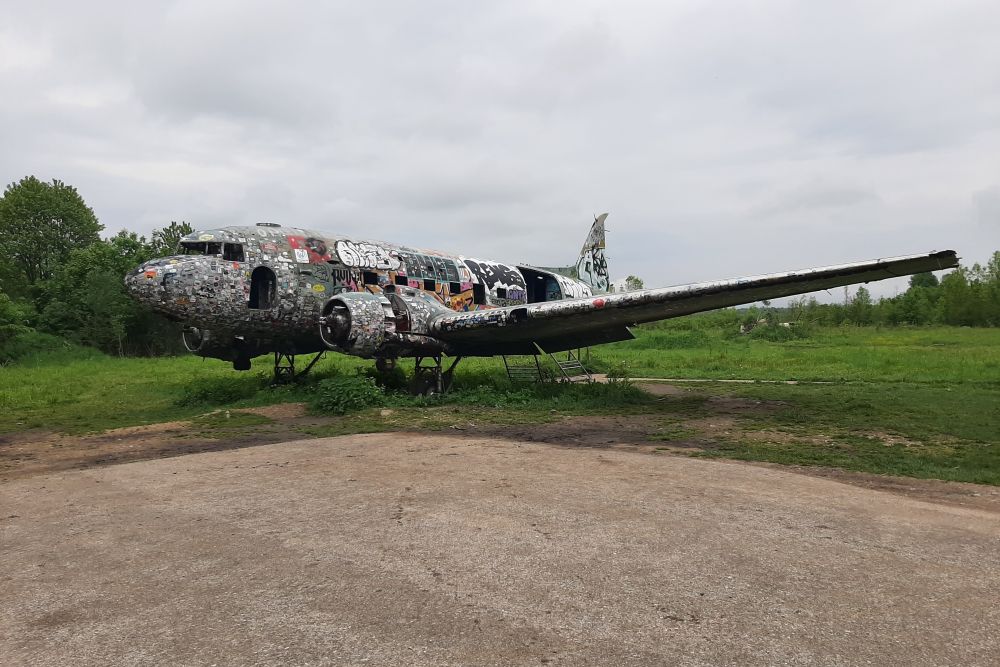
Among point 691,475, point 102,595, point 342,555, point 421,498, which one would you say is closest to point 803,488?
point 691,475

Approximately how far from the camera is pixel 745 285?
11.8 meters

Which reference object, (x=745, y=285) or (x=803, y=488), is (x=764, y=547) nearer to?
(x=803, y=488)

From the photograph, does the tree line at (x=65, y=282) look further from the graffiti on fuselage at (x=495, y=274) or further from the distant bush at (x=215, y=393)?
the graffiti on fuselage at (x=495, y=274)

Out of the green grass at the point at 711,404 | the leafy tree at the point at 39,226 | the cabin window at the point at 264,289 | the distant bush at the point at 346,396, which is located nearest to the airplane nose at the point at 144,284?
the cabin window at the point at 264,289

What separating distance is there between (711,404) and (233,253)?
12288mm

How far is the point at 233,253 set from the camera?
14000 millimetres

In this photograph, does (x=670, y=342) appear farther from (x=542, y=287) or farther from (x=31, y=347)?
(x=31, y=347)

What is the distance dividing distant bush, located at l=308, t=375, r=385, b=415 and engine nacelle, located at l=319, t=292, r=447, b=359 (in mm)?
794

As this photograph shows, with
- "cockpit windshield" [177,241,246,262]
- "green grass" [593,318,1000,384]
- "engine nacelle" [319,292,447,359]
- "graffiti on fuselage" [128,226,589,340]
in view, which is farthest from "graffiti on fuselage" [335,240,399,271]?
"green grass" [593,318,1000,384]

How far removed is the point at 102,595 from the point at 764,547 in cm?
481

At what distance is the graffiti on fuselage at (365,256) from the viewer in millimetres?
15638

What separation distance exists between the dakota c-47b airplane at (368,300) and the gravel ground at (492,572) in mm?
6254

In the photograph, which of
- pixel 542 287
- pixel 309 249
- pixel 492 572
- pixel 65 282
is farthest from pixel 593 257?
pixel 65 282

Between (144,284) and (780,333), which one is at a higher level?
(144,284)
